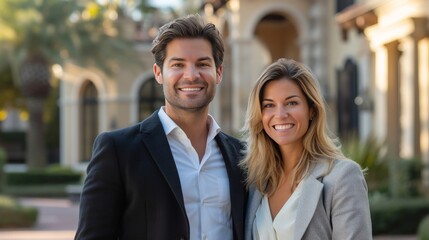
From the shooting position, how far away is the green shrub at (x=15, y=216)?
17.9m

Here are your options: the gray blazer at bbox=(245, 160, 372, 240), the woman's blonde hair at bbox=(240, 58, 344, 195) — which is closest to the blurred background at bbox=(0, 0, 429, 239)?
the woman's blonde hair at bbox=(240, 58, 344, 195)

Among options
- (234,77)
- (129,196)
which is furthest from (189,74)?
(234,77)

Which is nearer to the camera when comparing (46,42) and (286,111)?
(286,111)

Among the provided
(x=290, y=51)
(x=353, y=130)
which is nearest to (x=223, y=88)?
(x=290, y=51)

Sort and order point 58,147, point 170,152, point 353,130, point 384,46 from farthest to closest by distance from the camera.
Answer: point 58,147
point 353,130
point 384,46
point 170,152

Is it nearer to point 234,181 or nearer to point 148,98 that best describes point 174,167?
point 234,181

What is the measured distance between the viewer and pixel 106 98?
36.4 meters

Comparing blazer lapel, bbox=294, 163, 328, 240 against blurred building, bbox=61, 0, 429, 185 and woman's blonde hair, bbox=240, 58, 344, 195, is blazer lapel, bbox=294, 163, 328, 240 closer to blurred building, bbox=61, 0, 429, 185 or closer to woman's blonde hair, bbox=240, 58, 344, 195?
woman's blonde hair, bbox=240, 58, 344, 195

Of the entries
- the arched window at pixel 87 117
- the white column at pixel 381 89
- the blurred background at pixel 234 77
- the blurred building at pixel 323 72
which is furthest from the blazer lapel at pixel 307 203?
the arched window at pixel 87 117

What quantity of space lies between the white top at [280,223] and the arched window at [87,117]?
3321cm

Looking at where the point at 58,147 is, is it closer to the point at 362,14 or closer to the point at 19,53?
the point at 19,53

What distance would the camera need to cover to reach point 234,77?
2456 centimetres

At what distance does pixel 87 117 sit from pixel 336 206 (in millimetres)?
33678

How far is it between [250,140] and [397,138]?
484 inches
